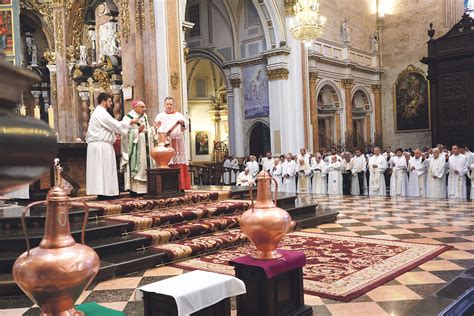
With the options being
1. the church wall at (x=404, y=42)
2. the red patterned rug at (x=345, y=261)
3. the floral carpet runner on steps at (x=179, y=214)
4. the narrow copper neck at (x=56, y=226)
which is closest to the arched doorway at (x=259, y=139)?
the church wall at (x=404, y=42)

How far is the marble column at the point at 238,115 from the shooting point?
2081 centimetres

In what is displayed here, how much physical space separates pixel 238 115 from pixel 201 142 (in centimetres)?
583

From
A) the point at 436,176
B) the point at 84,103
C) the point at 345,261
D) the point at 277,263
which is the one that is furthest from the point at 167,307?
the point at 84,103

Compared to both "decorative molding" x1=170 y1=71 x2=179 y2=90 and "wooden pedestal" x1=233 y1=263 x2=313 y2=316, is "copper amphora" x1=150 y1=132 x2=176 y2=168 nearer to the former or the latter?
"decorative molding" x1=170 y1=71 x2=179 y2=90

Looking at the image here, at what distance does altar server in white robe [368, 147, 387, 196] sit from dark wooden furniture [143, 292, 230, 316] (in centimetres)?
1201

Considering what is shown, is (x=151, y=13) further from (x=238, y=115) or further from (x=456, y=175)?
(x=456, y=175)

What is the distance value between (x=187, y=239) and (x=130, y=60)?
7.64m

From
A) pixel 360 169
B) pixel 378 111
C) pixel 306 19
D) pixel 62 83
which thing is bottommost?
pixel 360 169

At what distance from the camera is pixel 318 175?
15.8m

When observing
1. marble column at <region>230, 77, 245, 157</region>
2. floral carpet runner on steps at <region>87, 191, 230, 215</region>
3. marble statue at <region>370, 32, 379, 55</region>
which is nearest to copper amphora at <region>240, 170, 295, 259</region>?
floral carpet runner on steps at <region>87, 191, 230, 215</region>

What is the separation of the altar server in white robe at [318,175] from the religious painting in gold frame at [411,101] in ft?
36.3

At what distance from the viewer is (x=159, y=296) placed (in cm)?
282

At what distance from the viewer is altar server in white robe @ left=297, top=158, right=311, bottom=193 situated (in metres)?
15.7

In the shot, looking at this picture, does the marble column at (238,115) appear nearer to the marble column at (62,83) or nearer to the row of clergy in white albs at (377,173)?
the row of clergy in white albs at (377,173)
